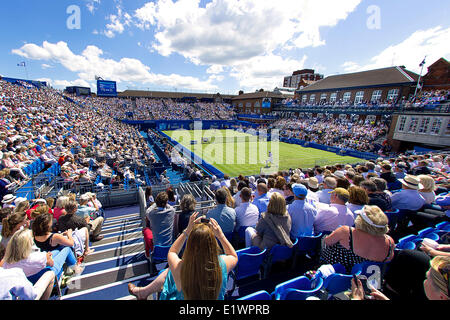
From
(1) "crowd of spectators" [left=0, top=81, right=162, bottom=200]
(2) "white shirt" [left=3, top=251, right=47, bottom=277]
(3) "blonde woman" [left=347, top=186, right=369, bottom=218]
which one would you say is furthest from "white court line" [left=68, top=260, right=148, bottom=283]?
(1) "crowd of spectators" [left=0, top=81, right=162, bottom=200]

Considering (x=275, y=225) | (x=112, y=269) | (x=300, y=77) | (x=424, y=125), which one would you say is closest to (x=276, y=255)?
(x=275, y=225)

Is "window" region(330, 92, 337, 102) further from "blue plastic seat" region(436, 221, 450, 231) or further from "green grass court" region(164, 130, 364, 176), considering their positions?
"blue plastic seat" region(436, 221, 450, 231)

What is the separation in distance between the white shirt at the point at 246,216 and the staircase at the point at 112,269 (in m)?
1.97

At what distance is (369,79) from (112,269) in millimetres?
48350

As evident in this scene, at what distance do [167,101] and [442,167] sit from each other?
59108 mm

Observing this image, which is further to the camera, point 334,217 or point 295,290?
point 334,217

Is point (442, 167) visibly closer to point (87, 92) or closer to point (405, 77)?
point (405, 77)

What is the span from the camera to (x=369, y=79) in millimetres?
38375

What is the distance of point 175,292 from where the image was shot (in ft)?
7.06

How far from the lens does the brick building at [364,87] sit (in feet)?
106

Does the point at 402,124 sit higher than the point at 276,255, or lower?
higher

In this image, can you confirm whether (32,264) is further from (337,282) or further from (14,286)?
(337,282)

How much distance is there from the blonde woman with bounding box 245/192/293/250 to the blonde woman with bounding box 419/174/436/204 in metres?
4.14
